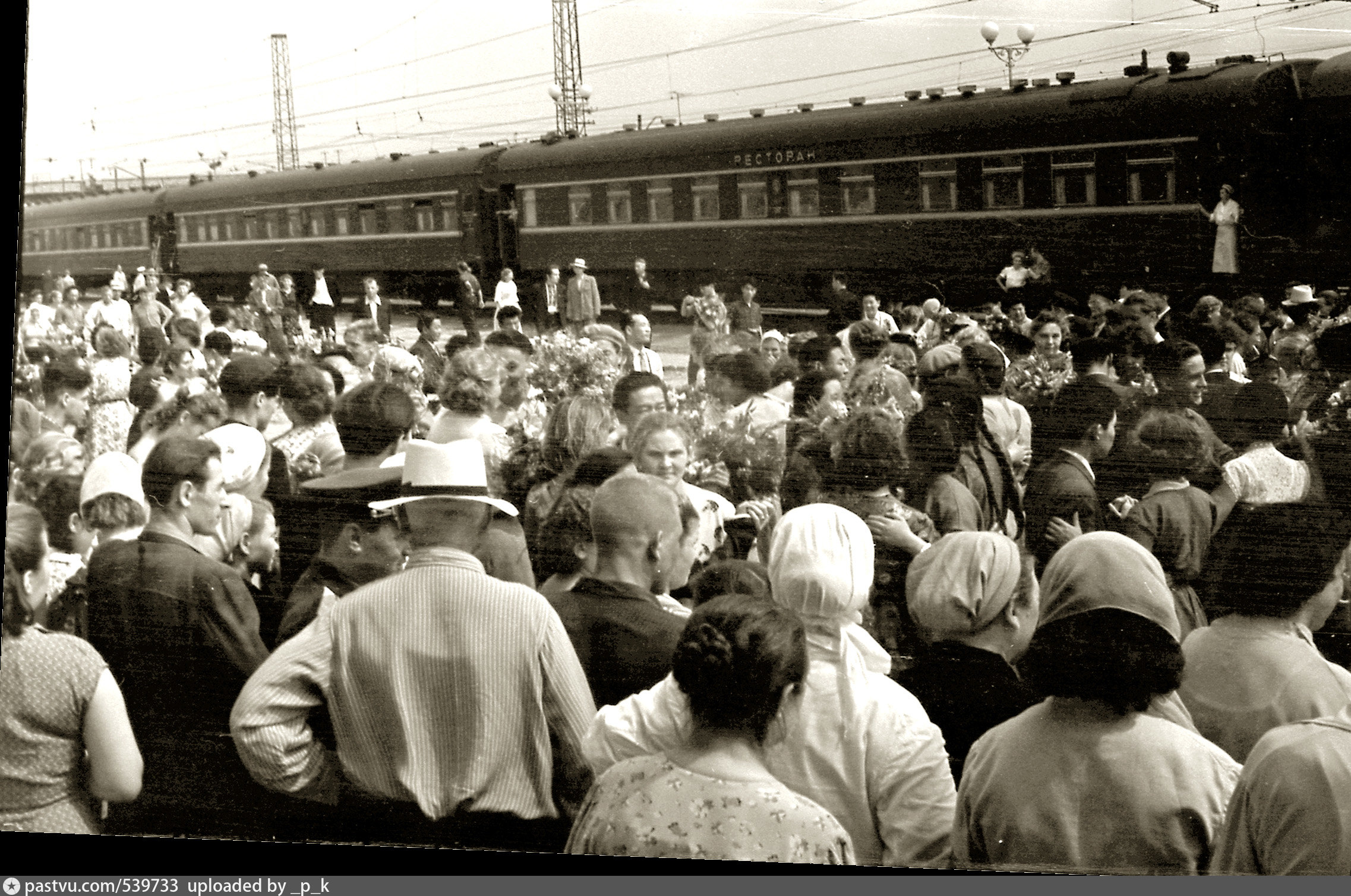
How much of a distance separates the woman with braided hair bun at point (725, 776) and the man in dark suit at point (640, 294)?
1924 mm

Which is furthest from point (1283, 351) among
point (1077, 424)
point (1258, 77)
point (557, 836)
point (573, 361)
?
point (557, 836)

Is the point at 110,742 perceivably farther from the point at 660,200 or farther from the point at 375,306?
the point at 660,200

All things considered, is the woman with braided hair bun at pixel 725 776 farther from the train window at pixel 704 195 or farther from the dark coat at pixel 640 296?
the train window at pixel 704 195

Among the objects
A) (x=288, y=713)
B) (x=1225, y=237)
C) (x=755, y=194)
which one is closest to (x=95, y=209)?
(x=288, y=713)

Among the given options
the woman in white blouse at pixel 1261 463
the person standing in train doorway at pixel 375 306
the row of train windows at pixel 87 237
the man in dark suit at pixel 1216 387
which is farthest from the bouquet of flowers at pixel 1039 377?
the row of train windows at pixel 87 237

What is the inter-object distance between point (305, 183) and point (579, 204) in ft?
3.05

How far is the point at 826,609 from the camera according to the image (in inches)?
70.4

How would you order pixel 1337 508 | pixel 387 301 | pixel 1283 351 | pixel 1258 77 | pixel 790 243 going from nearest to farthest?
pixel 1337 508
pixel 1283 351
pixel 1258 77
pixel 387 301
pixel 790 243

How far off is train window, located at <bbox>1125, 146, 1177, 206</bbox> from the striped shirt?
13.5ft

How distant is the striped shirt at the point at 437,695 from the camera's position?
76.1 inches

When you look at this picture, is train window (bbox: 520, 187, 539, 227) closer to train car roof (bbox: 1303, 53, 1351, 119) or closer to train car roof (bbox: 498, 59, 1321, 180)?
train car roof (bbox: 498, 59, 1321, 180)

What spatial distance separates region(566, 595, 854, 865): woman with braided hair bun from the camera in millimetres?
1506

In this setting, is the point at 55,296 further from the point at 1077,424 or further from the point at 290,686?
the point at 1077,424

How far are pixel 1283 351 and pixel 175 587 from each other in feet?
7.14
